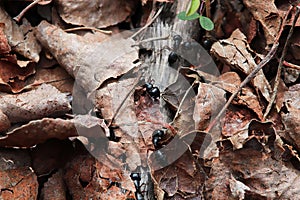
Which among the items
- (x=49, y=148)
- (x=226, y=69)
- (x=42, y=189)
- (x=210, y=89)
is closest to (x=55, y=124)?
(x=49, y=148)

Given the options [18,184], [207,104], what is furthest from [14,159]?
[207,104]

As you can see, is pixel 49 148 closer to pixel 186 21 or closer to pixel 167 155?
pixel 167 155

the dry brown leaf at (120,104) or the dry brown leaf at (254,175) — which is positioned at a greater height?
the dry brown leaf at (120,104)

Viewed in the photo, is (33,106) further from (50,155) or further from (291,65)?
(291,65)

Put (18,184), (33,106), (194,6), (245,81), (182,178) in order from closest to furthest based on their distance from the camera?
(18,184), (182,178), (33,106), (245,81), (194,6)

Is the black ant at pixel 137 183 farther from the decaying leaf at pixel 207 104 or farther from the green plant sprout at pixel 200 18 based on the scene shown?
the green plant sprout at pixel 200 18

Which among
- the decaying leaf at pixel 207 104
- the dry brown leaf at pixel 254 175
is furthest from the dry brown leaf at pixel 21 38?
the dry brown leaf at pixel 254 175
